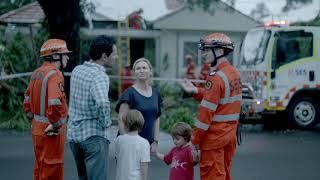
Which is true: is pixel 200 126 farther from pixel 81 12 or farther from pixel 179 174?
pixel 81 12

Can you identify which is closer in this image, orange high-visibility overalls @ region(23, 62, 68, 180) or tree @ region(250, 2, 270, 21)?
orange high-visibility overalls @ region(23, 62, 68, 180)

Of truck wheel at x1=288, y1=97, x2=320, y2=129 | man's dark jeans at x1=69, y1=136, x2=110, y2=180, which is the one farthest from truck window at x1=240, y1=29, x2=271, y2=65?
man's dark jeans at x1=69, y1=136, x2=110, y2=180

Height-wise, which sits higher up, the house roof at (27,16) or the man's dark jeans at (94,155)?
the house roof at (27,16)

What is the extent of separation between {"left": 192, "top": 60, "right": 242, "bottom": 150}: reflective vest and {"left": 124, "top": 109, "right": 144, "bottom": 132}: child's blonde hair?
20.8 inches

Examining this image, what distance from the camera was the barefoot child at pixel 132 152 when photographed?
5699 mm

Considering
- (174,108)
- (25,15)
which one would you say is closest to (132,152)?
(174,108)

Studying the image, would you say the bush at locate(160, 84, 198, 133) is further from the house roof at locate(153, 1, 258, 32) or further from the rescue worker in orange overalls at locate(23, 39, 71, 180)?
the rescue worker in orange overalls at locate(23, 39, 71, 180)

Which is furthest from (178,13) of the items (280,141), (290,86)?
(280,141)

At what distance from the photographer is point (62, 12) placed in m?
14.3

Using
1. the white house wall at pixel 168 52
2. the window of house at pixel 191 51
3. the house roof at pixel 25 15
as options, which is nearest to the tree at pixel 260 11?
the window of house at pixel 191 51

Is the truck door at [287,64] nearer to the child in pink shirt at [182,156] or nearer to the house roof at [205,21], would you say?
the house roof at [205,21]

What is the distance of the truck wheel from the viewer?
14305mm

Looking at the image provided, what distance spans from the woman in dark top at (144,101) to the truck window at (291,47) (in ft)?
26.4

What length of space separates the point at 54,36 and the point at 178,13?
8.39 meters
